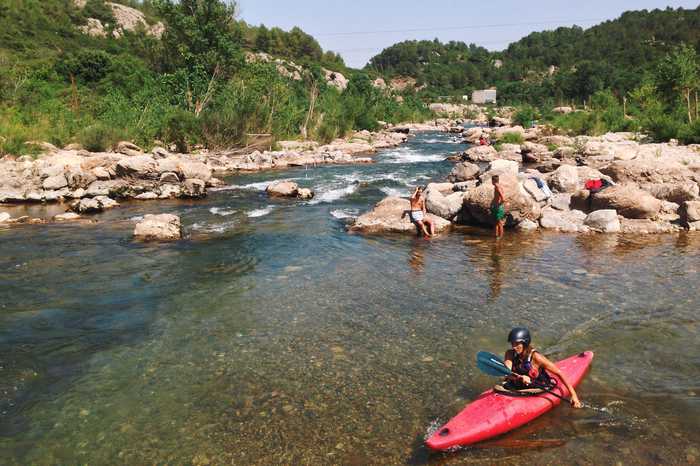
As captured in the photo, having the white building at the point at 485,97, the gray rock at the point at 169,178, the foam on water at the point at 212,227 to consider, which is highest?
the white building at the point at 485,97

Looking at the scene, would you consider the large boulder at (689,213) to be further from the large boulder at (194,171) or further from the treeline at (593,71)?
the large boulder at (194,171)

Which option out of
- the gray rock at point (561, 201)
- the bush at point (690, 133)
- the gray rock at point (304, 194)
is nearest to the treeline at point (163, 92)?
the gray rock at point (304, 194)

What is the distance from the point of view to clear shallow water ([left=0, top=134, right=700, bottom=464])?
15.6 feet

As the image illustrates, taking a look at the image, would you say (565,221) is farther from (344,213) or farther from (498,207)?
(344,213)

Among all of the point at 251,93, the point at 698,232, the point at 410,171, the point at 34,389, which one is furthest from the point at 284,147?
the point at 34,389

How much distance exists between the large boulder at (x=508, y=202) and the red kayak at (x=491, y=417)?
8630 mm

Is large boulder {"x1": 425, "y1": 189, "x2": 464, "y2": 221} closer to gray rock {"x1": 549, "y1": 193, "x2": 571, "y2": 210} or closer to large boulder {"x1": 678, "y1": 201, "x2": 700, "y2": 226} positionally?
gray rock {"x1": 549, "y1": 193, "x2": 571, "y2": 210}

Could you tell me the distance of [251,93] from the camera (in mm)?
33531

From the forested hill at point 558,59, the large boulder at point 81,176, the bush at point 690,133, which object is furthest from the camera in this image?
the forested hill at point 558,59

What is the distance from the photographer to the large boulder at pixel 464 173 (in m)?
19.4

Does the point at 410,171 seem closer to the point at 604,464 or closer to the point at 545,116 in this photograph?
the point at 604,464

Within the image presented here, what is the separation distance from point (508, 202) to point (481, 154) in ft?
52.3

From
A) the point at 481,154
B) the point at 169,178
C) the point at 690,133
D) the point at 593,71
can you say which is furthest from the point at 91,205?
the point at 593,71

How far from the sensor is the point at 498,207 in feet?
41.2
